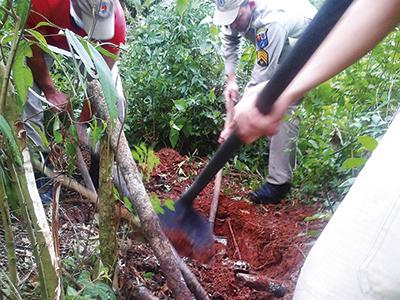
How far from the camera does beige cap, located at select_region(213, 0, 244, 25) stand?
3.14m

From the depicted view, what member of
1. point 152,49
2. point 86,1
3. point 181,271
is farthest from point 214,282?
point 152,49

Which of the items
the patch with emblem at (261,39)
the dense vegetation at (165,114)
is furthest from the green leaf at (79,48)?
the patch with emblem at (261,39)

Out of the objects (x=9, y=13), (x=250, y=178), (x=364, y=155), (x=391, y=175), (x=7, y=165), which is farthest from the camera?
(x=250, y=178)

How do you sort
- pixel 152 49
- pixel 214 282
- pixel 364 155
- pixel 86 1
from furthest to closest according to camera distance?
pixel 152 49 → pixel 86 1 → pixel 214 282 → pixel 364 155

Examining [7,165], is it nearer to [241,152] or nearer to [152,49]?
[241,152]

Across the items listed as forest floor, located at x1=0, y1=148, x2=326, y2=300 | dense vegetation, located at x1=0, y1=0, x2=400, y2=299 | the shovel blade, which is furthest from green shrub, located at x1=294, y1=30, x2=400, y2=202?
the shovel blade

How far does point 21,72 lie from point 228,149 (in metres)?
0.57

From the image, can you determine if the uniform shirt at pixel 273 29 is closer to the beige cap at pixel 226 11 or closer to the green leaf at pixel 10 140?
the beige cap at pixel 226 11

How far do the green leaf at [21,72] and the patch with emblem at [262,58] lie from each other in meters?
2.08

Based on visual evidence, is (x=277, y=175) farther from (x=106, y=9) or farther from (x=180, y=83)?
(x=106, y=9)

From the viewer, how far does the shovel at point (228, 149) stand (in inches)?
42.8

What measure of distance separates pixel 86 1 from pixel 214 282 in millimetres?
1306

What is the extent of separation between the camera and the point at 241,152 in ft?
11.8

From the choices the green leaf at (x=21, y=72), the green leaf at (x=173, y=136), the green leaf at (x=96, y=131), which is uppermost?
the green leaf at (x=21, y=72)
